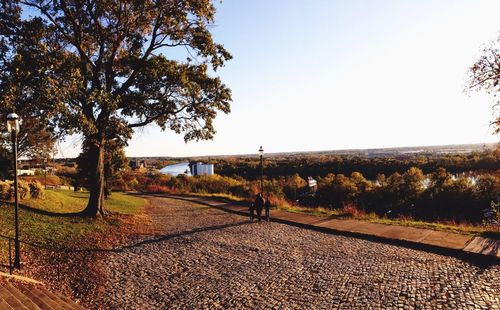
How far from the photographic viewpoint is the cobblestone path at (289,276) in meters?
7.79

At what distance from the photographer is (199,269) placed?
1042cm

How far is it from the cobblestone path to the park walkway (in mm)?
680

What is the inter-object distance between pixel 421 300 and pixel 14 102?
49.8 ft

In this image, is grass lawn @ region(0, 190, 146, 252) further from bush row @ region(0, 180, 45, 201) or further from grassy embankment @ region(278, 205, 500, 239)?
grassy embankment @ region(278, 205, 500, 239)

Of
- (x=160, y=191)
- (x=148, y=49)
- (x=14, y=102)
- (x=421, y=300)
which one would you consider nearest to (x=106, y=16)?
(x=148, y=49)

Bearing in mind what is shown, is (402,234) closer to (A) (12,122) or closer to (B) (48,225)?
(A) (12,122)

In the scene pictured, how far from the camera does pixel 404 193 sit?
118 ft

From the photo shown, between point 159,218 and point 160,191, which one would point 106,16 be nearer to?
point 159,218

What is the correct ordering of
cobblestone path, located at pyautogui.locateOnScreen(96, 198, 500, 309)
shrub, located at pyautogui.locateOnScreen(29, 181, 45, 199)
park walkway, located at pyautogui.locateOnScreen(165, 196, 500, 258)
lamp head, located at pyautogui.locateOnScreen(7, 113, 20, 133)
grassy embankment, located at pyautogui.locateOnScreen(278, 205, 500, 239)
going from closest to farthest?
cobblestone path, located at pyautogui.locateOnScreen(96, 198, 500, 309) → lamp head, located at pyautogui.locateOnScreen(7, 113, 20, 133) → park walkway, located at pyautogui.locateOnScreen(165, 196, 500, 258) → grassy embankment, located at pyautogui.locateOnScreen(278, 205, 500, 239) → shrub, located at pyautogui.locateOnScreen(29, 181, 45, 199)

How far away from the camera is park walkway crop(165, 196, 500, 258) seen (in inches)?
445

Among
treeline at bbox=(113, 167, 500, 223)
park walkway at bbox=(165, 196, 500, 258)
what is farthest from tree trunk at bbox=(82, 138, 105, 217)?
treeline at bbox=(113, 167, 500, 223)

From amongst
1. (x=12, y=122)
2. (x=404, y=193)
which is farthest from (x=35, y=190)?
(x=404, y=193)

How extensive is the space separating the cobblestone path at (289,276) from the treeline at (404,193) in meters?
12.2

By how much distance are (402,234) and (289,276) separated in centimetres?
636
